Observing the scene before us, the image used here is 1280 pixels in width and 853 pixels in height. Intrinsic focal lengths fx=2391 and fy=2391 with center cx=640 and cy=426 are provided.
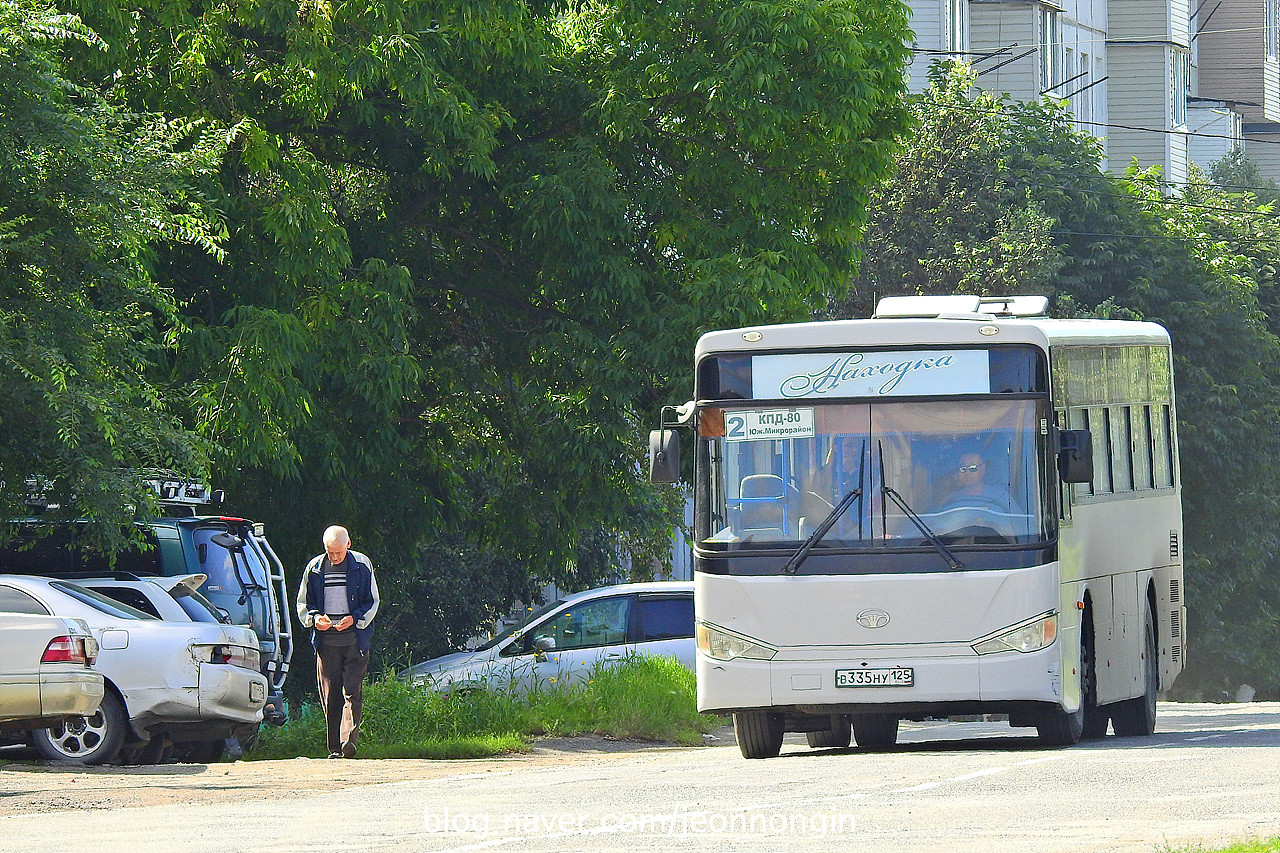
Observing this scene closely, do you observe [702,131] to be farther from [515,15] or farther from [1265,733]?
[1265,733]

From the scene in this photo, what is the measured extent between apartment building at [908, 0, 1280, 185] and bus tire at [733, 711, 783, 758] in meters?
31.4

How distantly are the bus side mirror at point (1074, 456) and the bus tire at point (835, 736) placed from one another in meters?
3.11

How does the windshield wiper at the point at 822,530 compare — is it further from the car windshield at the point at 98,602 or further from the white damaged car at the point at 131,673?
the car windshield at the point at 98,602

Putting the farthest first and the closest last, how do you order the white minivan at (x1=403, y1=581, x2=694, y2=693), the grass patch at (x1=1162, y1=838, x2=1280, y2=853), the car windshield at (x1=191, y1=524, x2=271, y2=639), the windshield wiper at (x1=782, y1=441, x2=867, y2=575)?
the white minivan at (x1=403, y1=581, x2=694, y2=693) < the car windshield at (x1=191, y1=524, x2=271, y2=639) < the windshield wiper at (x1=782, y1=441, x2=867, y2=575) < the grass patch at (x1=1162, y1=838, x2=1280, y2=853)

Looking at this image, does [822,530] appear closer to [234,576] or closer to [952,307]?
[952,307]

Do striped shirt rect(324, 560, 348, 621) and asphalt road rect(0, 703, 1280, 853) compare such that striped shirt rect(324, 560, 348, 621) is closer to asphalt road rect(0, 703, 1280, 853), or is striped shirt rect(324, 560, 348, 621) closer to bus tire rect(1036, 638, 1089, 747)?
asphalt road rect(0, 703, 1280, 853)

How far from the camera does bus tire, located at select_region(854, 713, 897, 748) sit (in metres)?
18.5

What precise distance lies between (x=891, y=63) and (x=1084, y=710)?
1041 cm

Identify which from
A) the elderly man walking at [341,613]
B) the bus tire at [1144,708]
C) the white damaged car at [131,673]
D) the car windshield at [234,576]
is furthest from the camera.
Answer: the car windshield at [234,576]

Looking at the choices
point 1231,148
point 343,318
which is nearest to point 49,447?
point 343,318

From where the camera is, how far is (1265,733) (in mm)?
20219

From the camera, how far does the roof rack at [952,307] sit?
→ 1864 centimetres

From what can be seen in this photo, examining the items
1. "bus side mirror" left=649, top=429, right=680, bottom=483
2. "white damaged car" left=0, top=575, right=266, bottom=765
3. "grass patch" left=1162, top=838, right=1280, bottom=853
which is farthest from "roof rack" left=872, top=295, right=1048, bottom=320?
"grass patch" left=1162, top=838, right=1280, bottom=853

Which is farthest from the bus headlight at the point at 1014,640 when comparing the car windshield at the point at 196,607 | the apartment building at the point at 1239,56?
the apartment building at the point at 1239,56
